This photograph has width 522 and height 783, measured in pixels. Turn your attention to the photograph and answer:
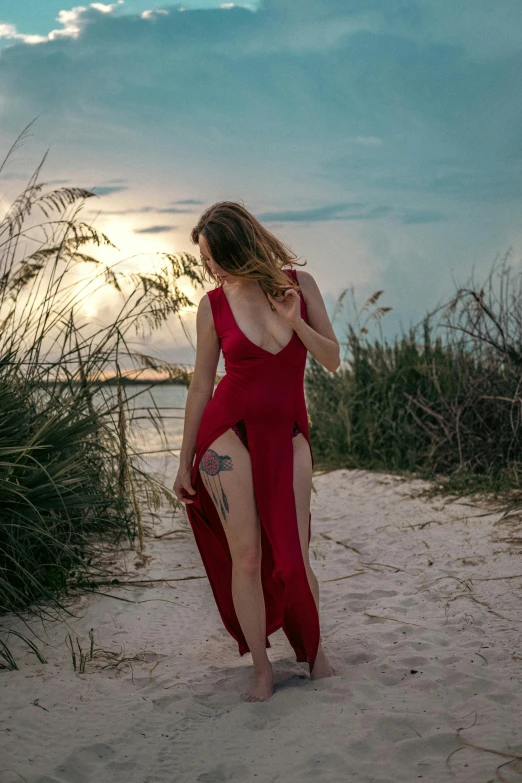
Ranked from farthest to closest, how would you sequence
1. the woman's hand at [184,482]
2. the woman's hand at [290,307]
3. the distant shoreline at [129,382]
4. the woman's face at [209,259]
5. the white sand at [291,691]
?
1. the distant shoreline at [129,382]
2. the woman's hand at [184,482]
3. the woman's face at [209,259]
4. the woman's hand at [290,307]
5. the white sand at [291,691]

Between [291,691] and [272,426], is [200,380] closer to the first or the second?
[272,426]

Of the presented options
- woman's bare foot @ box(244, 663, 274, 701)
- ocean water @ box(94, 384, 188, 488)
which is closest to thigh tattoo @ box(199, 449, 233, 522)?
woman's bare foot @ box(244, 663, 274, 701)

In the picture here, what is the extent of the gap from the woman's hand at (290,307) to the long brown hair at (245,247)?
0.06m

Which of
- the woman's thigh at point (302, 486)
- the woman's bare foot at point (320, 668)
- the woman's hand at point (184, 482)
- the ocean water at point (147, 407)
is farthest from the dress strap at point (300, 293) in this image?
the ocean water at point (147, 407)

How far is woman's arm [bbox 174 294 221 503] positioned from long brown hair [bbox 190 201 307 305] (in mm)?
223

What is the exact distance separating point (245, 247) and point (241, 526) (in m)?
1.04

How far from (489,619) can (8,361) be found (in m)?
2.99

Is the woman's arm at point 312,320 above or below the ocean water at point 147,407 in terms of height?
above

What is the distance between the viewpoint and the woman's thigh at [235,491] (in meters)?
2.79

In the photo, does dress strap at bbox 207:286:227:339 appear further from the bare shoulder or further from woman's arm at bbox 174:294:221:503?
the bare shoulder

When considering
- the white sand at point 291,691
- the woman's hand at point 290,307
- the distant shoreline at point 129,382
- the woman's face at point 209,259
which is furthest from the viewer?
the distant shoreline at point 129,382

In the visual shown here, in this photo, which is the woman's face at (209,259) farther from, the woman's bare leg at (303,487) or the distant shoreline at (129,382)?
the distant shoreline at (129,382)

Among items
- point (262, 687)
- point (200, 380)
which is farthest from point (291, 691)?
point (200, 380)

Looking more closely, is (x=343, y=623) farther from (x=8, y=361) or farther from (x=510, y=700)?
(x=8, y=361)
